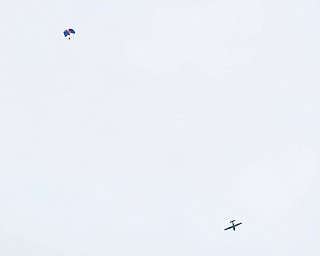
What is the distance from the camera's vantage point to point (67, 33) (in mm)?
118312

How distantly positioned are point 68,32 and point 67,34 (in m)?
1.59

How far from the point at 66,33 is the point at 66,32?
1.03 meters

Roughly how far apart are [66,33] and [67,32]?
0.90 metres

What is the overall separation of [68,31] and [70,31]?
109cm

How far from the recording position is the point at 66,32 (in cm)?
11912

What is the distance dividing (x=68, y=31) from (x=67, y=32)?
0.68m

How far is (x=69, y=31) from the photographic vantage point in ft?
391

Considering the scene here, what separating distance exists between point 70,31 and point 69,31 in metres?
0.54

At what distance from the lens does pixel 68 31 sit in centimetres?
11950

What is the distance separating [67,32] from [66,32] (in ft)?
1.15

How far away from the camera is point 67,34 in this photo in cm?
11762

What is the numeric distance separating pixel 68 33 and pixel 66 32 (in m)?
1.17

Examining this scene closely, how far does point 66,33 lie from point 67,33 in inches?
11.4

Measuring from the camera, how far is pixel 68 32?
11894cm
